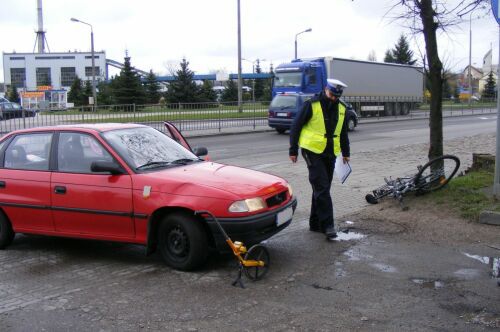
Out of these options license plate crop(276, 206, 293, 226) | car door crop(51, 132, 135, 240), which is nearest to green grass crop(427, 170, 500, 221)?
license plate crop(276, 206, 293, 226)

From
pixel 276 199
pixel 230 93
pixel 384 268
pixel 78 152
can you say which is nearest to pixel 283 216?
pixel 276 199

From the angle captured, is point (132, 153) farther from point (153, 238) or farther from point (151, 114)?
point (151, 114)

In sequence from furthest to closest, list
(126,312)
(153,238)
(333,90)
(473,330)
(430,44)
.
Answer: (430,44) < (333,90) < (153,238) < (126,312) < (473,330)

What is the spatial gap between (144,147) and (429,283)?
128 inches

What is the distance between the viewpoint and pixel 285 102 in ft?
78.1

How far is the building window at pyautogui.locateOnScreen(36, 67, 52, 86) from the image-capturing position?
106562mm

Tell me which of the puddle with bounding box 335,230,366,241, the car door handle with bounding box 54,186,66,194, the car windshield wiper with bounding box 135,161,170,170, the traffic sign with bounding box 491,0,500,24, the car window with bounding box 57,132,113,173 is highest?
the traffic sign with bounding box 491,0,500,24

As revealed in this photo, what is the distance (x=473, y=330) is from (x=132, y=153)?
143 inches

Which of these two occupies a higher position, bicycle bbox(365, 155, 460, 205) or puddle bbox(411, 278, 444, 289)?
bicycle bbox(365, 155, 460, 205)

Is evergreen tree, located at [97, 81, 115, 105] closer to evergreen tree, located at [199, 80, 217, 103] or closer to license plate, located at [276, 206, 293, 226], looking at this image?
evergreen tree, located at [199, 80, 217, 103]

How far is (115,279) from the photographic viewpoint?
4949 millimetres

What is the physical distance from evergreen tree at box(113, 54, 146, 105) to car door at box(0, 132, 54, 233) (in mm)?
44966

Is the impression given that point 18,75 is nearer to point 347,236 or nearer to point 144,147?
point 144,147

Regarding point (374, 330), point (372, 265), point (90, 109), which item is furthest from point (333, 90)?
point (90, 109)
